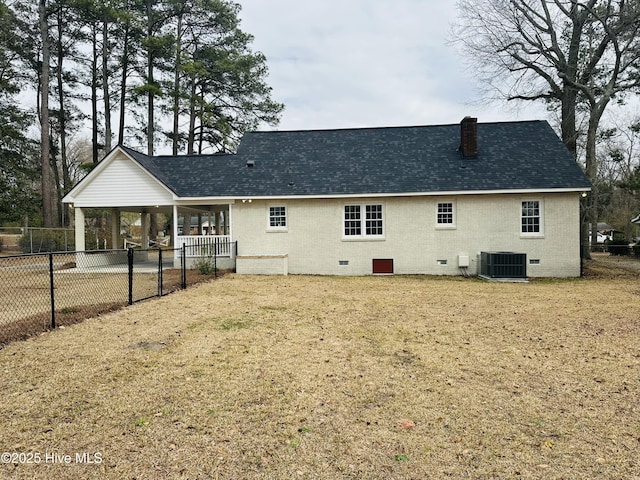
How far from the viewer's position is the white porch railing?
616 inches

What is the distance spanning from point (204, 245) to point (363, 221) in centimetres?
657

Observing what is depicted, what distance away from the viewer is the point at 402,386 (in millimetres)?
4332

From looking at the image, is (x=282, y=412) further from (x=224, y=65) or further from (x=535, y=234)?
(x=224, y=65)

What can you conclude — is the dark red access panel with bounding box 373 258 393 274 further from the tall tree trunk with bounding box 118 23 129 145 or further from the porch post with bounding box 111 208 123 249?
the tall tree trunk with bounding box 118 23 129 145

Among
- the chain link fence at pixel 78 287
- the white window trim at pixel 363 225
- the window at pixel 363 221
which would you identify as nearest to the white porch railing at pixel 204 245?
the chain link fence at pixel 78 287

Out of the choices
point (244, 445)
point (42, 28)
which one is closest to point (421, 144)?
point (244, 445)

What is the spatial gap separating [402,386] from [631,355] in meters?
3.59

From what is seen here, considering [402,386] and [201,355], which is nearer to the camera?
[402,386]

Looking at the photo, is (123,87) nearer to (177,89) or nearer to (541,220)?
(177,89)

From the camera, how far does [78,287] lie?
11992 millimetres

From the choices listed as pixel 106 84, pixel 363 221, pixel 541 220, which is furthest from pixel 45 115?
pixel 541 220

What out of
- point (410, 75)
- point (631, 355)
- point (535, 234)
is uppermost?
point (410, 75)

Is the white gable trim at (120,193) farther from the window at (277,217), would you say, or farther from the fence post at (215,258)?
the window at (277,217)

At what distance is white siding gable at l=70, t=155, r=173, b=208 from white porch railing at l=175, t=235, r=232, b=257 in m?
1.86
